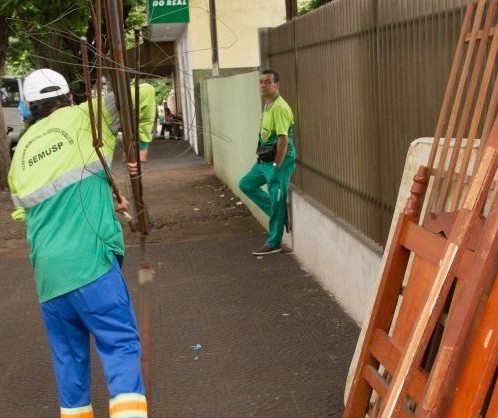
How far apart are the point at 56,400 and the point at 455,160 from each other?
2.79m

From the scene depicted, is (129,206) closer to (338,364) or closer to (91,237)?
(91,237)

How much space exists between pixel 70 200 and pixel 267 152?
14.2 ft

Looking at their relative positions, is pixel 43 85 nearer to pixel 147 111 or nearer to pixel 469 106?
pixel 147 111

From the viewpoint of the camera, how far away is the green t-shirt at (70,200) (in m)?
3.78

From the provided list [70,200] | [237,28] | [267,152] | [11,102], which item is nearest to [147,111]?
[70,200]

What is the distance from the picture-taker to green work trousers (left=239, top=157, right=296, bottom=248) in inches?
312

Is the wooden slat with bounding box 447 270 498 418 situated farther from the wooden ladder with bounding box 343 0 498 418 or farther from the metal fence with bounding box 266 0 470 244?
the metal fence with bounding box 266 0 470 244

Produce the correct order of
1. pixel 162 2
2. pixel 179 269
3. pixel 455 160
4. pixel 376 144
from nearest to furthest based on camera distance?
pixel 455 160 → pixel 376 144 → pixel 179 269 → pixel 162 2

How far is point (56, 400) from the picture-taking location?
4.90 m

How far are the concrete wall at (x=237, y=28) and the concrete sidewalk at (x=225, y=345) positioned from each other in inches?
482

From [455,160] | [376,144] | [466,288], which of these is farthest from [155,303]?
[466,288]

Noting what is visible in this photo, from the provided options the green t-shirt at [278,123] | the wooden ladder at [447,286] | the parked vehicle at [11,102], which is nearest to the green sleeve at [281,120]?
the green t-shirt at [278,123]

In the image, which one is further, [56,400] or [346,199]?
[346,199]

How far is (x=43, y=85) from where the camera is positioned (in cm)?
393
